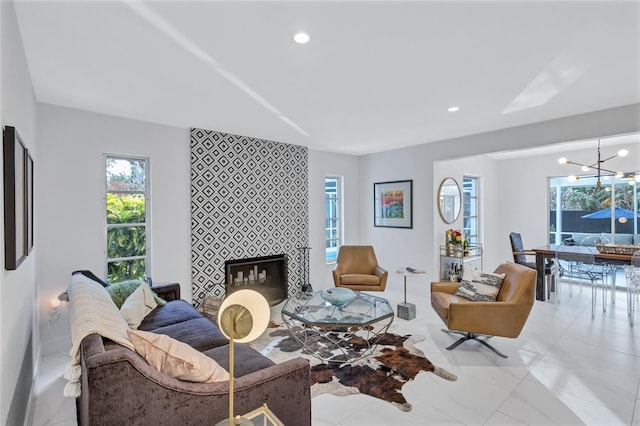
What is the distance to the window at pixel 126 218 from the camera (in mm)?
3631

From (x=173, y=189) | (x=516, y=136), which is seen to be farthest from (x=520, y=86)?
(x=173, y=189)

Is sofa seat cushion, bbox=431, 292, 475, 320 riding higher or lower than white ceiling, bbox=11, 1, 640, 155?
lower

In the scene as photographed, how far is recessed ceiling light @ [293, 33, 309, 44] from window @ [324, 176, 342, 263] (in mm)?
3891

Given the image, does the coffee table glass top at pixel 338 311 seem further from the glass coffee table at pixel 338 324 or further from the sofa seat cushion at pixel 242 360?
the sofa seat cushion at pixel 242 360

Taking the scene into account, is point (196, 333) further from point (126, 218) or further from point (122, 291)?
point (126, 218)

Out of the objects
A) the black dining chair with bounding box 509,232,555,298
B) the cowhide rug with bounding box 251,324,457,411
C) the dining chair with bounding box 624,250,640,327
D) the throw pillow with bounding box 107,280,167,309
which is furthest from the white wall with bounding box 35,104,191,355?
the dining chair with bounding box 624,250,640,327

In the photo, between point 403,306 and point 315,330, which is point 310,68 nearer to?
point 315,330

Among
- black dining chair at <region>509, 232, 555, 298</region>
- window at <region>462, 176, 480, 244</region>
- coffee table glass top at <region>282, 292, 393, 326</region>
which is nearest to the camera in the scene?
coffee table glass top at <region>282, 292, 393, 326</region>

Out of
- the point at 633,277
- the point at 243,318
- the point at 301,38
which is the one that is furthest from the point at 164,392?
the point at 633,277

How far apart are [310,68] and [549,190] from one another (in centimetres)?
634

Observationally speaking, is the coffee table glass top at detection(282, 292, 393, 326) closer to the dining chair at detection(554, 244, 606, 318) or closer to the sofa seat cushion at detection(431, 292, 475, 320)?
the sofa seat cushion at detection(431, 292, 475, 320)

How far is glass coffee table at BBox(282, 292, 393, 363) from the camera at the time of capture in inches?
115

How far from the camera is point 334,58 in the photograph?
2246mm

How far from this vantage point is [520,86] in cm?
275
